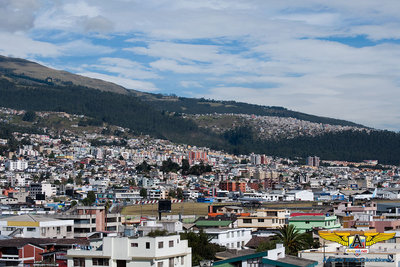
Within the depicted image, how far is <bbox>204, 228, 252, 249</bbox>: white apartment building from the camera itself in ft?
212

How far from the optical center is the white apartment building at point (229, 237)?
212 ft

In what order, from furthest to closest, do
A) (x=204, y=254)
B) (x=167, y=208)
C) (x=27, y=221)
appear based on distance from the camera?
1. (x=167, y=208)
2. (x=27, y=221)
3. (x=204, y=254)

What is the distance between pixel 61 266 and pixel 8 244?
556 centimetres

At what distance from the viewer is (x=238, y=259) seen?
4053 centimetres

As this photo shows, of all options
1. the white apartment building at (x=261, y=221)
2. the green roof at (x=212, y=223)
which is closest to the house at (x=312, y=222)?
the white apartment building at (x=261, y=221)

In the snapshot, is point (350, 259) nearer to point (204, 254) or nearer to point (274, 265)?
point (274, 265)

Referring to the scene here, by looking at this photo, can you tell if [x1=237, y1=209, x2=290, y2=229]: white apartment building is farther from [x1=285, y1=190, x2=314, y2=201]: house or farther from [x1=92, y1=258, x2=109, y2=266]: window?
[x1=285, y1=190, x2=314, y2=201]: house

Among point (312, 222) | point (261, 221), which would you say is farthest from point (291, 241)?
point (261, 221)

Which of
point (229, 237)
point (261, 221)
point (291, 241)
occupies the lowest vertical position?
point (229, 237)

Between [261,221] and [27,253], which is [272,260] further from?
[261,221]

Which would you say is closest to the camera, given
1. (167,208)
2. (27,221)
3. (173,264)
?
(173,264)

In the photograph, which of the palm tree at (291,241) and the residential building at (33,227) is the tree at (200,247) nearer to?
the palm tree at (291,241)

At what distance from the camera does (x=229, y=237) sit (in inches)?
2618

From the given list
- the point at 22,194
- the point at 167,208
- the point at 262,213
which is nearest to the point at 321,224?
the point at 262,213
